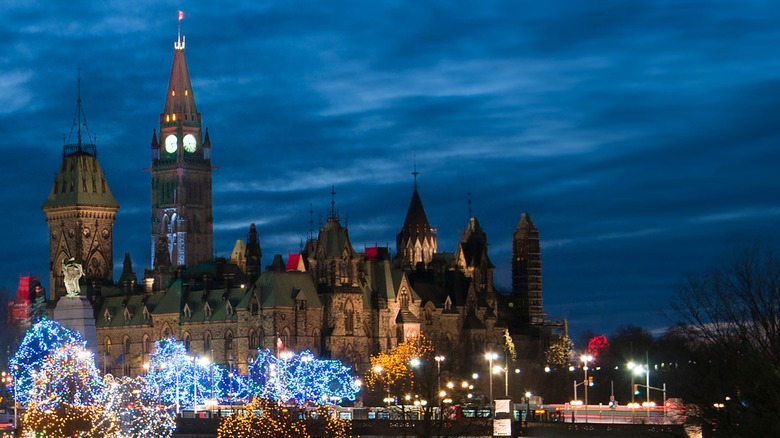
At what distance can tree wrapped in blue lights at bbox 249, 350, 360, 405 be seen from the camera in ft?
470

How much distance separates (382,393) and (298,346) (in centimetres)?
902

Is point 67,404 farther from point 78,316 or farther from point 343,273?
point 343,273

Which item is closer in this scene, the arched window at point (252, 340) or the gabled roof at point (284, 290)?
the gabled roof at point (284, 290)

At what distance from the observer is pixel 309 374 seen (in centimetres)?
15038

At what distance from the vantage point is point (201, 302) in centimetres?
17938

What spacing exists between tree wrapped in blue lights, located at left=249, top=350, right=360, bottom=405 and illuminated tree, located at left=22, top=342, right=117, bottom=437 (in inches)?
2106

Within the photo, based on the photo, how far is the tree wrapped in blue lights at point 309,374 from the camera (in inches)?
5635

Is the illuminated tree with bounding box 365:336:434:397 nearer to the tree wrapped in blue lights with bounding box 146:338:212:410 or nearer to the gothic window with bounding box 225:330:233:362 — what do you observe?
the gothic window with bounding box 225:330:233:362

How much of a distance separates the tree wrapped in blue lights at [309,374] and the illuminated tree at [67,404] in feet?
176

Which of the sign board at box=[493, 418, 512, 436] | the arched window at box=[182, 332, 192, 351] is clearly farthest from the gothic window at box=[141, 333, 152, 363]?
the sign board at box=[493, 418, 512, 436]

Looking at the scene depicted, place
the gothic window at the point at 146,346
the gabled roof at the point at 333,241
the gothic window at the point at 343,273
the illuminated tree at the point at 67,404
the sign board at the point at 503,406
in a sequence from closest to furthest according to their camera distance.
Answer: the illuminated tree at the point at 67,404, the sign board at the point at 503,406, the gabled roof at the point at 333,241, the gothic window at the point at 343,273, the gothic window at the point at 146,346

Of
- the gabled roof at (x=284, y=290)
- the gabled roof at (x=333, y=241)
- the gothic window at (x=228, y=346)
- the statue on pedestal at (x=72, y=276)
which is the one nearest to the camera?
the statue on pedestal at (x=72, y=276)

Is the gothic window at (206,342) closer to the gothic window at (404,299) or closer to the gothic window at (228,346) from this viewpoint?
the gothic window at (228,346)

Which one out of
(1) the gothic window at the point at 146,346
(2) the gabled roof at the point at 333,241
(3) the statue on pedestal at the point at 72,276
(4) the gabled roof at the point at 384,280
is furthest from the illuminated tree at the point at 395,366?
(3) the statue on pedestal at the point at 72,276
